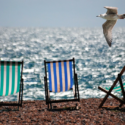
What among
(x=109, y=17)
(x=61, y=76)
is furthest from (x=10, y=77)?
(x=109, y=17)

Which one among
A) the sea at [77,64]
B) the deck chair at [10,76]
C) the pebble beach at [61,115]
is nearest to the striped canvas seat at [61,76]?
the pebble beach at [61,115]

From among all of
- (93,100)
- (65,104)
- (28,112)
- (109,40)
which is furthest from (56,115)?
(109,40)

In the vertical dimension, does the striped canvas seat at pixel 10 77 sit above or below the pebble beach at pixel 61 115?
above

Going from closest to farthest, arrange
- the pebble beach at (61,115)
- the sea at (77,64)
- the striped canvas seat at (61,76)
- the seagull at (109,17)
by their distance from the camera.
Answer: the pebble beach at (61,115)
the seagull at (109,17)
the striped canvas seat at (61,76)
the sea at (77,64)

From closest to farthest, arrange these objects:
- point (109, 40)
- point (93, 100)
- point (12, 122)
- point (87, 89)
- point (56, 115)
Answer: point (12, 122) < point (56, 115) < point (109, 40) < point (93, 100) < point (87, 89)

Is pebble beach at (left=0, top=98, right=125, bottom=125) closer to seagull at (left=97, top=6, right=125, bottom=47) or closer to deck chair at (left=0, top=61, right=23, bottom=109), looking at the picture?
deck chair at (left=0, top=61, right=23, bottom=109)

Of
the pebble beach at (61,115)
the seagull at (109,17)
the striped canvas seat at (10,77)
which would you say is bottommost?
the pebble beach at (61,115)

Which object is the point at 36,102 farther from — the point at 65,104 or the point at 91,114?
the point at 91,114

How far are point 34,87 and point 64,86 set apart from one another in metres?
→ 5.34

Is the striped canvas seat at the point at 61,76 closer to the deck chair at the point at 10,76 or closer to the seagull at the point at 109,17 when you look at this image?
the deck chair at the point at 10,76

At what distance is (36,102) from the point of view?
4.76 m

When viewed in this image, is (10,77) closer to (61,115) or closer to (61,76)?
(61,76)

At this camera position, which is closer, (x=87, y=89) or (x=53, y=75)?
(x=53, y=75)

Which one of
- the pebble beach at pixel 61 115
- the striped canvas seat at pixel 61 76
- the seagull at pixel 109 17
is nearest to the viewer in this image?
the pebble beach at pixel 61 115
